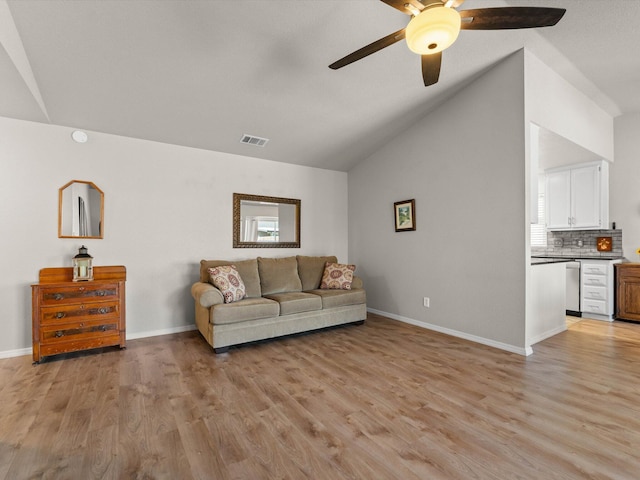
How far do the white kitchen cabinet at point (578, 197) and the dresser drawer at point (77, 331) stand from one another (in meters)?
6.56

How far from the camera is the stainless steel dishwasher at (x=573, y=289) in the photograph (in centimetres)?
486

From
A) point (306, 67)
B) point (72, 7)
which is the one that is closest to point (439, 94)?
point (306, 67)

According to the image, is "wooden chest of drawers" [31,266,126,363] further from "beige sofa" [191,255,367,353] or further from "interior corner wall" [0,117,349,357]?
"beige sofa" [191,255,367,353]

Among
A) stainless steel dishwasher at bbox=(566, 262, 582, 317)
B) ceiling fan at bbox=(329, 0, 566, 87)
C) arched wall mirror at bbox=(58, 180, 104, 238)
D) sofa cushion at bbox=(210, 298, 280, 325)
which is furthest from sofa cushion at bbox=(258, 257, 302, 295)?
stainless steel dishwasher at bbox=(566, 262, 582, 317)

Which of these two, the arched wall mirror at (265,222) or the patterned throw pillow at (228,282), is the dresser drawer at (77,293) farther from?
the arched wall mirror at (265,222)

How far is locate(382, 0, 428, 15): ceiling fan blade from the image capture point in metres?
1.82

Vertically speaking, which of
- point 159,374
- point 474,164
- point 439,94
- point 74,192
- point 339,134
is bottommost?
point 159,374

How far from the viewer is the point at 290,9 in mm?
2486

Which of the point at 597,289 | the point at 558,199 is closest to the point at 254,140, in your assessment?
the point at 558,199

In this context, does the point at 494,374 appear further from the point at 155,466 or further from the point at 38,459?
the point at 38,459

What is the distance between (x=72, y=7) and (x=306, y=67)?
186cm

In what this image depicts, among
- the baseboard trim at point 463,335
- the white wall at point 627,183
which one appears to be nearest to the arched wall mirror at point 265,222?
the baseboard trim at point 463,335

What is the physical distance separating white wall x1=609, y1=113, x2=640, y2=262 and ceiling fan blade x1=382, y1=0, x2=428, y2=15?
5.18 metres

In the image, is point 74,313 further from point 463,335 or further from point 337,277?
point 463,335
